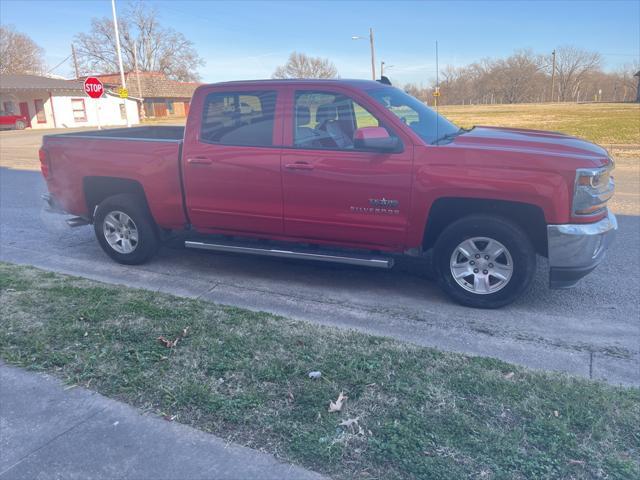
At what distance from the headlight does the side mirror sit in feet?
4.87

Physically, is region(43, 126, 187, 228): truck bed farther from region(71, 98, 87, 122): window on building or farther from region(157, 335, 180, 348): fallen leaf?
region(71, 98, 87, 122): window on building

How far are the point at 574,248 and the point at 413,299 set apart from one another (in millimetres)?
1447

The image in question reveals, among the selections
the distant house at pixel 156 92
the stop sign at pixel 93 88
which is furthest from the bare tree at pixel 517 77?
the stop sign at pixel 93 88

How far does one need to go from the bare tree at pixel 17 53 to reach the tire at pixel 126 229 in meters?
76.2

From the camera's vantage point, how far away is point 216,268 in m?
6.08

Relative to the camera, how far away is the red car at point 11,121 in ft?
143

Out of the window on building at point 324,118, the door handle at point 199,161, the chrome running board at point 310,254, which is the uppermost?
the window on building at point 324,118

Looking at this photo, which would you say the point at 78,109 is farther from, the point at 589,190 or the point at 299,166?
Result: the point at 589,190

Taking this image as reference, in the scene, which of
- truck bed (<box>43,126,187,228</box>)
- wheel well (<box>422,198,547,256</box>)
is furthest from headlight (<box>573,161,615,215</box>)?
truck bed (<box>43,126,187,228</box>)

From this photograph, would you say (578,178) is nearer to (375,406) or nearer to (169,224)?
(375,406)

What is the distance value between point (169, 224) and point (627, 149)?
15.4 m

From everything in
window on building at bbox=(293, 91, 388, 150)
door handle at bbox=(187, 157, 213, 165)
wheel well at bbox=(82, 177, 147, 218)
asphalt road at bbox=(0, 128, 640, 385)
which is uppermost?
Answer: window on building at bbox=(293, 91, 388, 150)

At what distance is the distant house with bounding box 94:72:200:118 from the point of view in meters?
59.4

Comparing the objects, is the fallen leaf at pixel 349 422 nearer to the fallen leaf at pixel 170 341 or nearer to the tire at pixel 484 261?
the fallen leaf at pixel 170 341
